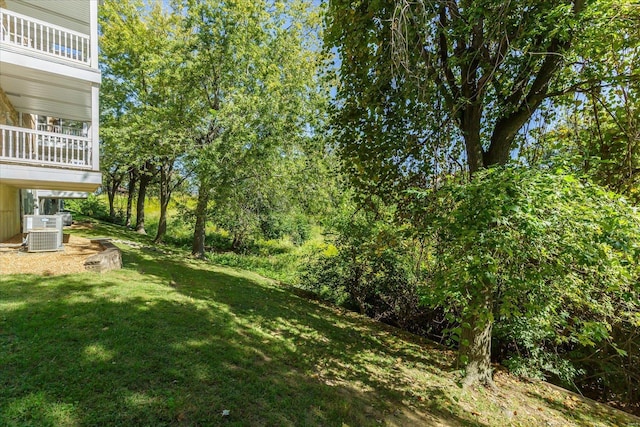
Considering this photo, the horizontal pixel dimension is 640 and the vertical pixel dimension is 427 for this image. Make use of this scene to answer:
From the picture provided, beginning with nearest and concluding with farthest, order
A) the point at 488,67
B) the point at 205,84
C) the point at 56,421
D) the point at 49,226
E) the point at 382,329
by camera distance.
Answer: the point at 56,421, the point at 488,67, the point at 382,329, the point at 49,226, the point at 205,84

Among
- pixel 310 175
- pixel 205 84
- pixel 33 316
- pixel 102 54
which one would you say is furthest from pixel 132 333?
pixel 102 54

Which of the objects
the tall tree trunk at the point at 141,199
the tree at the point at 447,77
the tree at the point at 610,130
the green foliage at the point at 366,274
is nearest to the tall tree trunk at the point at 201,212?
the green foliage at the point at 366,274

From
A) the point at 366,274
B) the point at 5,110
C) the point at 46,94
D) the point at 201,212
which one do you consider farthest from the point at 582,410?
the point at 5,110

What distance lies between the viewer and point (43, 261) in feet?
23.0

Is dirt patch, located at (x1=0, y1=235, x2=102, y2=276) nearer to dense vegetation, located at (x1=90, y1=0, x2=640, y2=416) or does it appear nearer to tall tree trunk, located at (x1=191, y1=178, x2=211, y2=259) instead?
tall tree trunk, located at (x1=191, y1=178, x2=211, y2=259)

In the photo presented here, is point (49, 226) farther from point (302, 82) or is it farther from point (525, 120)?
point (525, 120)

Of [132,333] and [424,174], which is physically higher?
[424,174]

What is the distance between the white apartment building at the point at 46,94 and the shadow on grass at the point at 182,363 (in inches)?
124

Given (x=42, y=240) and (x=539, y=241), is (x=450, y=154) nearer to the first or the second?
(x=539, y=241)

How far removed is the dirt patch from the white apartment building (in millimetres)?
1860

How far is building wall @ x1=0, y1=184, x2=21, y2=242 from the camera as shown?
29.9 feet

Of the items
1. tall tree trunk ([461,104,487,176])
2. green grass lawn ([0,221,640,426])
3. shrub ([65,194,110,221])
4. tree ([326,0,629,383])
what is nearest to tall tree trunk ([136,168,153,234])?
shrub ([65,194,110,221])

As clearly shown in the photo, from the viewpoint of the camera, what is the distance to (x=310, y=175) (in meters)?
12.4

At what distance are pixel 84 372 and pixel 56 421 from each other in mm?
708
